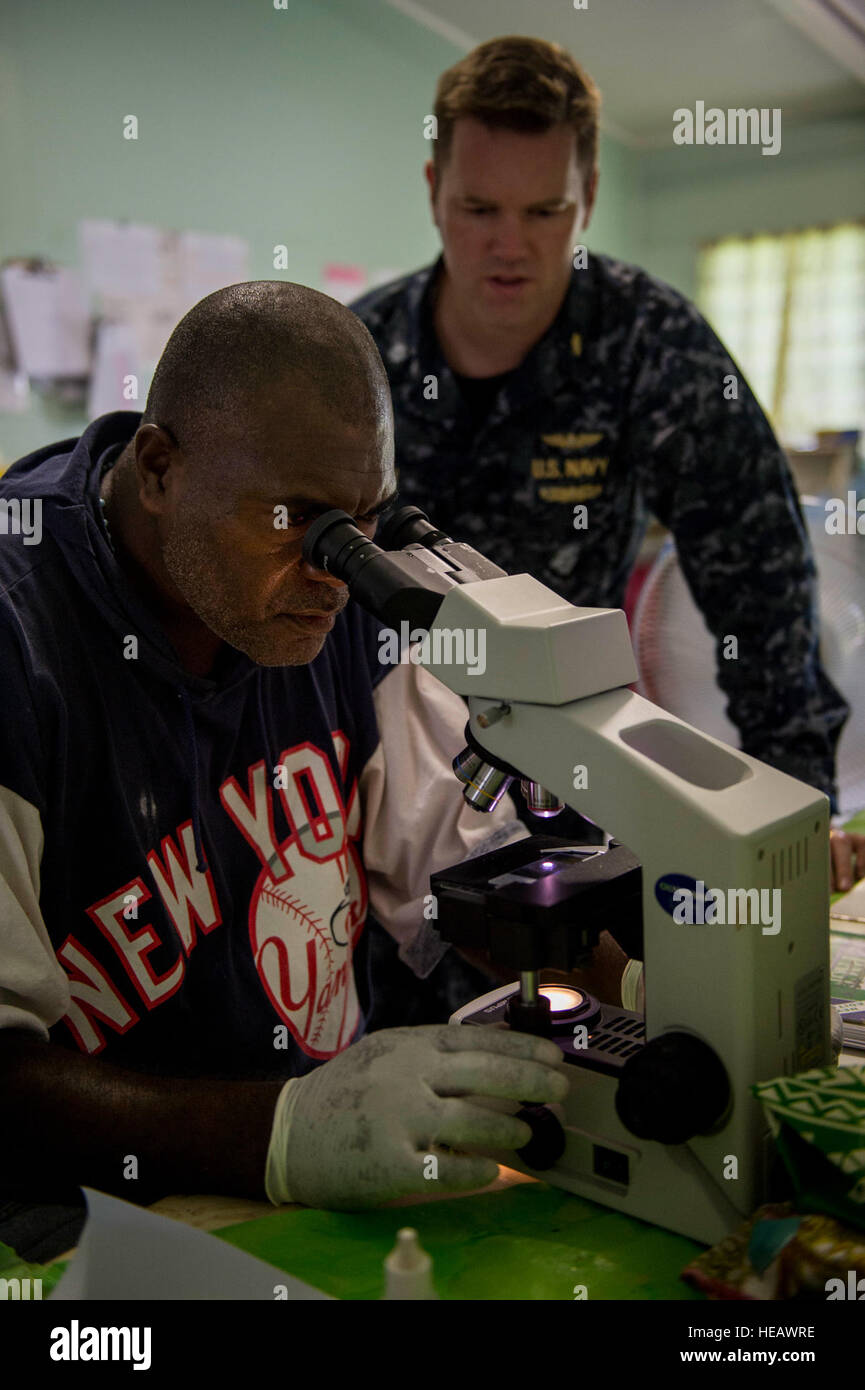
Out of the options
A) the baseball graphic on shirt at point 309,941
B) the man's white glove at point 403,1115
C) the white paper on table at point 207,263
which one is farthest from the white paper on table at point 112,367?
the man's white glove at point 403,1115

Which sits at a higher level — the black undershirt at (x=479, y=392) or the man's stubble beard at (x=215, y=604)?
the black undershirt at (x=479, y=392)

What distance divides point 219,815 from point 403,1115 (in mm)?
495

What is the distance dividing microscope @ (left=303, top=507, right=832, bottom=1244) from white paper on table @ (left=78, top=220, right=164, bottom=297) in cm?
351

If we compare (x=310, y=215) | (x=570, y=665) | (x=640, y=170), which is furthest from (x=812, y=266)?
(x=570, y=665)

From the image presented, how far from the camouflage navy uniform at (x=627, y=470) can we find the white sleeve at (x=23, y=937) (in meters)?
1.30

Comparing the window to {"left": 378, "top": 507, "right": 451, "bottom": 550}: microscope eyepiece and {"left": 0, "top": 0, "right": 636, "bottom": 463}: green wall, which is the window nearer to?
{"left": 0, "top": 0, "right": 636, "bottom": 463}: green wall

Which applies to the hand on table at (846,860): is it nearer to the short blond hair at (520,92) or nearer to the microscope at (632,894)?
the microscope at (632,894)

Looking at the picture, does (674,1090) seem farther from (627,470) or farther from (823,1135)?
(627,470)

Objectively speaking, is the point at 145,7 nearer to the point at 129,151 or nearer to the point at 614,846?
the point at 129,151

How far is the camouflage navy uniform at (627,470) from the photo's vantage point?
2.10m

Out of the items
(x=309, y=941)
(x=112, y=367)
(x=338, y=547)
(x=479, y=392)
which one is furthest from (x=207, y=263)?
(x=338, y=547)

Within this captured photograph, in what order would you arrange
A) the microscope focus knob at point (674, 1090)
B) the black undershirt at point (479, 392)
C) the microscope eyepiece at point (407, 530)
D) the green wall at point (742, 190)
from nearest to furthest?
the microscope focus knob at point (674, 1090) < the microscope eyepiece at point (407, 530) < the black undershirt at point (479, 392) < the green wall at point (742, 190)
